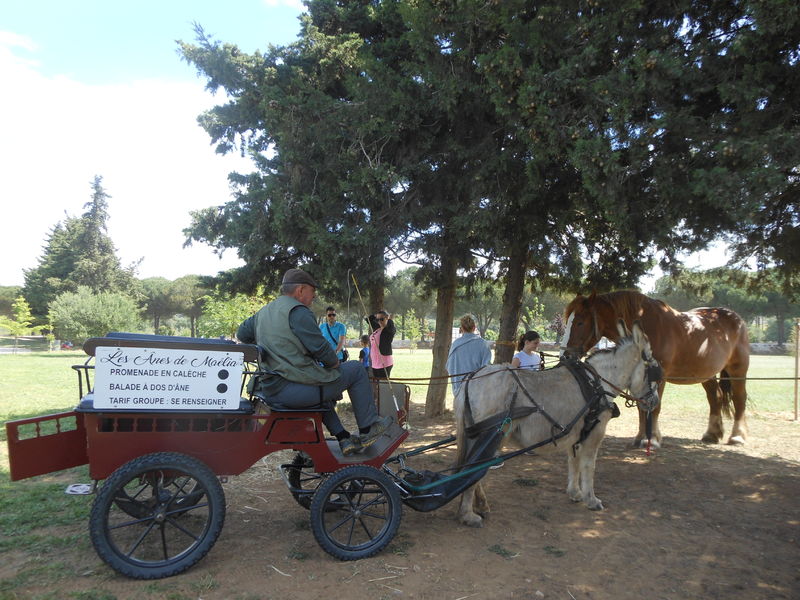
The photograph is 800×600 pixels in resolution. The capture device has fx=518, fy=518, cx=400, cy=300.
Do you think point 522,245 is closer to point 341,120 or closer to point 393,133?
point 393,133

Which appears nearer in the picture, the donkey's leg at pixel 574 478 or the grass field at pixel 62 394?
the donkey's leg at pixel 574 478

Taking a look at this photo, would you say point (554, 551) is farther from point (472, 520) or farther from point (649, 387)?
point (649, 387)

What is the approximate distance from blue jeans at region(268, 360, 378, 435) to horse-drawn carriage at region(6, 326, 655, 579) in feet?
0.25

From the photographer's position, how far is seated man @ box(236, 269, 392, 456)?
4.05 m

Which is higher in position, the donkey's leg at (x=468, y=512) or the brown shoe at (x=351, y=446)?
the brown shoe at (x=351, y=446)

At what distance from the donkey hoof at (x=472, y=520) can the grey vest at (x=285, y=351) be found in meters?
1.94

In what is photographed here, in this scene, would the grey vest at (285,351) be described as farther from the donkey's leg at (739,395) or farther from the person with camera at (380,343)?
the donkey's leg at (739,395)

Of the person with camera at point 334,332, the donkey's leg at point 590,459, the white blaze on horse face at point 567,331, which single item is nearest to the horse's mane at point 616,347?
the donkey's leg at point 590,459

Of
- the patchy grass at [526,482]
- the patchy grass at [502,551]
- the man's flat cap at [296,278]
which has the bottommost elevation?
the patchy grass at [526,482]

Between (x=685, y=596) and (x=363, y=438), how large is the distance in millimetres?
2593

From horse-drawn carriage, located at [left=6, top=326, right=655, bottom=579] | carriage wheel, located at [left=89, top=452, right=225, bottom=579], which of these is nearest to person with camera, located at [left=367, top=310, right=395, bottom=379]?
horse-drawn carriage, located at [left=6, top=326, right=655, bottom=579]

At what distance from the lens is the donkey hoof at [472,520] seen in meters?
4.82

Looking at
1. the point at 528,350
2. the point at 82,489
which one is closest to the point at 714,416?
the point at 528,350

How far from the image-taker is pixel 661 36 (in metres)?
5.33
